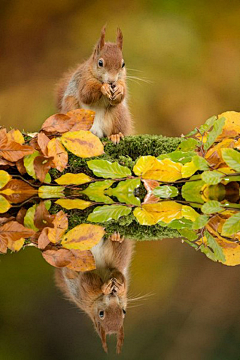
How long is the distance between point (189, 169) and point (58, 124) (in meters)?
0.38

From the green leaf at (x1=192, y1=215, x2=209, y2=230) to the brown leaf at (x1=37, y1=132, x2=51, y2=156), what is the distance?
1.66ft

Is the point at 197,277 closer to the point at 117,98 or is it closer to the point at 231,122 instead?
the point at 231,122

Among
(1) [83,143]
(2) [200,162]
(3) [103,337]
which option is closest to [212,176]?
(2) [200,162]

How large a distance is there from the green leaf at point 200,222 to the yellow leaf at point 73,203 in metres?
0.29

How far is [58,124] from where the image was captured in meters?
1.47

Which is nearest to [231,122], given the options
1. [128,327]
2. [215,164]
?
[215,164]

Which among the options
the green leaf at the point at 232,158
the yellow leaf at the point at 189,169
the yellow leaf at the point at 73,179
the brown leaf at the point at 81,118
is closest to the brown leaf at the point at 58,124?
the brown leaf at the point at 81,118

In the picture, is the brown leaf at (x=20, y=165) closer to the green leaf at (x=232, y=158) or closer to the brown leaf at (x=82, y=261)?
the green leaf at (x=232, y=158)

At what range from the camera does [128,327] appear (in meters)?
0.52

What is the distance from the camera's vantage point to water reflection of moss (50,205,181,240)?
35.7 inches

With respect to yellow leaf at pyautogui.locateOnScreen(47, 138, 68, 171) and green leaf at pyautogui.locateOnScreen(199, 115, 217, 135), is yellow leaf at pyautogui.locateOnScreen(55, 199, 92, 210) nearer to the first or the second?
yellow leaf at pyautogui.locateOnScreen(47, 138, 68, 171)

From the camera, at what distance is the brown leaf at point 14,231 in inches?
35.1

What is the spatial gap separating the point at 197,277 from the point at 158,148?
0.96 metres

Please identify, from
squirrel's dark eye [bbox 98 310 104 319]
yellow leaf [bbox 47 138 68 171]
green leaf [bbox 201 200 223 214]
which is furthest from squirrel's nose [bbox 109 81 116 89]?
squirrel's dark eye [bbox 98 310 104 319]
